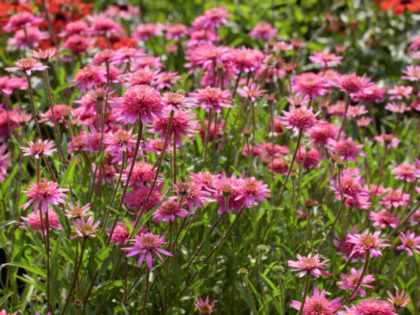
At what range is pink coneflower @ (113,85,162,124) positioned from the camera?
1580 mm

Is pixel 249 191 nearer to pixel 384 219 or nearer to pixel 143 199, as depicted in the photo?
pixel 143 199

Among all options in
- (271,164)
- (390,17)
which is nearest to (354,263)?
(271,164)

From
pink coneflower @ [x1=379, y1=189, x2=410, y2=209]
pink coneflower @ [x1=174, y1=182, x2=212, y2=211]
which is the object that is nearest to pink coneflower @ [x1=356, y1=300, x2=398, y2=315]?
pink coneflower @ [x1=174, y1=182, x2=212, y2=211]

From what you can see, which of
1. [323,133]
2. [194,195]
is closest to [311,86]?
[323,133]

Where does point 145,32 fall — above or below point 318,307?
above

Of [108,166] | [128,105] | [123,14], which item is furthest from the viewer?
[123,14]

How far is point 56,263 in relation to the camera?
1686mm

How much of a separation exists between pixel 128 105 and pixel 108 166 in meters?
0.63

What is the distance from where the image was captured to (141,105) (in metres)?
1.58

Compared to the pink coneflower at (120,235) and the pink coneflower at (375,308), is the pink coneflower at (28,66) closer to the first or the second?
the pink coneflower at (120,235)

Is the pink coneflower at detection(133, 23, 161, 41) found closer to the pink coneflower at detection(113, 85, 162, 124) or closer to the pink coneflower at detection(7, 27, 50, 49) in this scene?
the pink coneflower at detection(7, 27, 50, 49)

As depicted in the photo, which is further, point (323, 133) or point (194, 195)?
point (323, 133)

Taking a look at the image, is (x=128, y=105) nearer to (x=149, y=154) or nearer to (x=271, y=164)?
(x=149, y=154)

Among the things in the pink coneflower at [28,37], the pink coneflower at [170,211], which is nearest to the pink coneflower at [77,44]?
the pink coneflower at [28,37]
